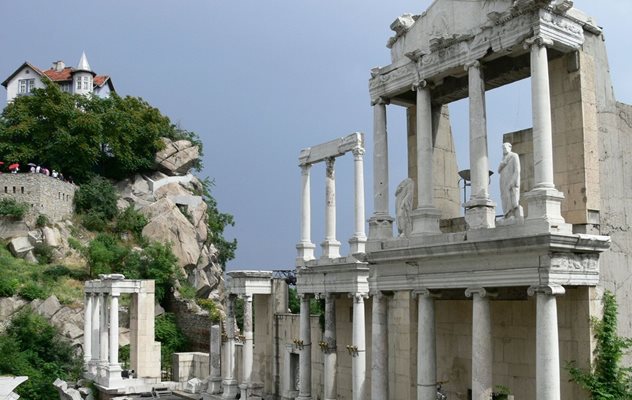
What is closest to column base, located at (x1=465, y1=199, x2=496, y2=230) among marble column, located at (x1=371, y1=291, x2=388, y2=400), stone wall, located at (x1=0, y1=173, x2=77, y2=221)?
marble column, located at (x1=371, y1=291, x2=388, y2=400)

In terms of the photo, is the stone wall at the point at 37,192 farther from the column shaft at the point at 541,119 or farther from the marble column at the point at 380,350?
the column shaft at the point at 541,119

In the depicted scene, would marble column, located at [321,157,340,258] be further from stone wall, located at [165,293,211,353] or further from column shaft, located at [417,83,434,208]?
stone wall, located at [165,293,211,353]

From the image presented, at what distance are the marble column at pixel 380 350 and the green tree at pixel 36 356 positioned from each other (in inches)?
900

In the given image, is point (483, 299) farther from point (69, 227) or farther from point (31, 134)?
point (31, 134)

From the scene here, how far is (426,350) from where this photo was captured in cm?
1397

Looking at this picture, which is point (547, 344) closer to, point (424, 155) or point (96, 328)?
point (424, 155)

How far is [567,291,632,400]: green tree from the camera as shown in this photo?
1177 cm

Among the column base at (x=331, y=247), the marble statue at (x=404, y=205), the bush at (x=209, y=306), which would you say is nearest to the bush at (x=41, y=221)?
the bush at (x=209, y=306)

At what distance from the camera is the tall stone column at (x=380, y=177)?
15875mm

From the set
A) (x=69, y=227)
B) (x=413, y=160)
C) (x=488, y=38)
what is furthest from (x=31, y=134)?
(x=488, y=38)

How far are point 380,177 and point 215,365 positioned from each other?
16.3m

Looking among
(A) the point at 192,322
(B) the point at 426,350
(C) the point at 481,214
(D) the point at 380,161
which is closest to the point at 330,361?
(D) the point at 380,161

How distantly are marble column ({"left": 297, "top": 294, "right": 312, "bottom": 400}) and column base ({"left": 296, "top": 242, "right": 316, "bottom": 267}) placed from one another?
1500mm

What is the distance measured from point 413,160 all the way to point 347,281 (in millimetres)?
6217
